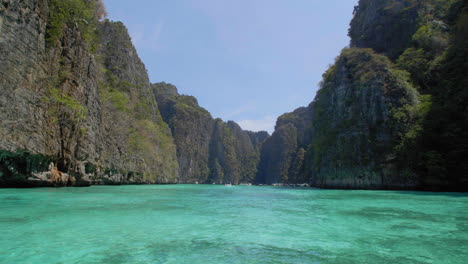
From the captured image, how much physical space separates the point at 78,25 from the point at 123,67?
39.7 meters

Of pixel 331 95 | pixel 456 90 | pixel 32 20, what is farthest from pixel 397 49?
pixel 32 20

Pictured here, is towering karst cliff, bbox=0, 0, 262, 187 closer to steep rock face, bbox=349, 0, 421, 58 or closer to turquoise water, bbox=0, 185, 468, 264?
turquoise water, bbox=0, 185, 468, 264

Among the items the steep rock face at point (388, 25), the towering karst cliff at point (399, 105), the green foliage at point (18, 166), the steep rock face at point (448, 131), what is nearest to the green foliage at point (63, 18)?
the green foliage at point (18, 166)

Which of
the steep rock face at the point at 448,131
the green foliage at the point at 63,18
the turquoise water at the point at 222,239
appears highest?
the green foliage at the point at 63,18

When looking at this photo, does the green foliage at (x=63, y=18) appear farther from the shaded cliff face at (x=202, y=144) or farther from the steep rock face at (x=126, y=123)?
the shaded cliff face at (x=202, y=144)

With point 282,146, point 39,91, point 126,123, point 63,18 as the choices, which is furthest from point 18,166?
point 282,146

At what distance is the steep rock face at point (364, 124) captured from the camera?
36.0 meters

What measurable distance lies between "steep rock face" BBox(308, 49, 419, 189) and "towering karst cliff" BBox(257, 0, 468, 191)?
13 cm

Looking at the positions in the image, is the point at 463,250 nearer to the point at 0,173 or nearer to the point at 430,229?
the point at 430,229

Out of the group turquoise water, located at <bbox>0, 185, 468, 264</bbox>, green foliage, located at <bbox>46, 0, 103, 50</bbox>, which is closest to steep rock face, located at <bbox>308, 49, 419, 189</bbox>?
turquoise water, located at <bbox>0, 185, 468, 264</bbox>

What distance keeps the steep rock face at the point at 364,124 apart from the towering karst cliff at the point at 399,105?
5.0 inches

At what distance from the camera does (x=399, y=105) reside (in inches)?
1480

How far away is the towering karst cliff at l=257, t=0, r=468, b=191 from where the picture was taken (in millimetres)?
28109

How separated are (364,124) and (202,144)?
4251 inches
